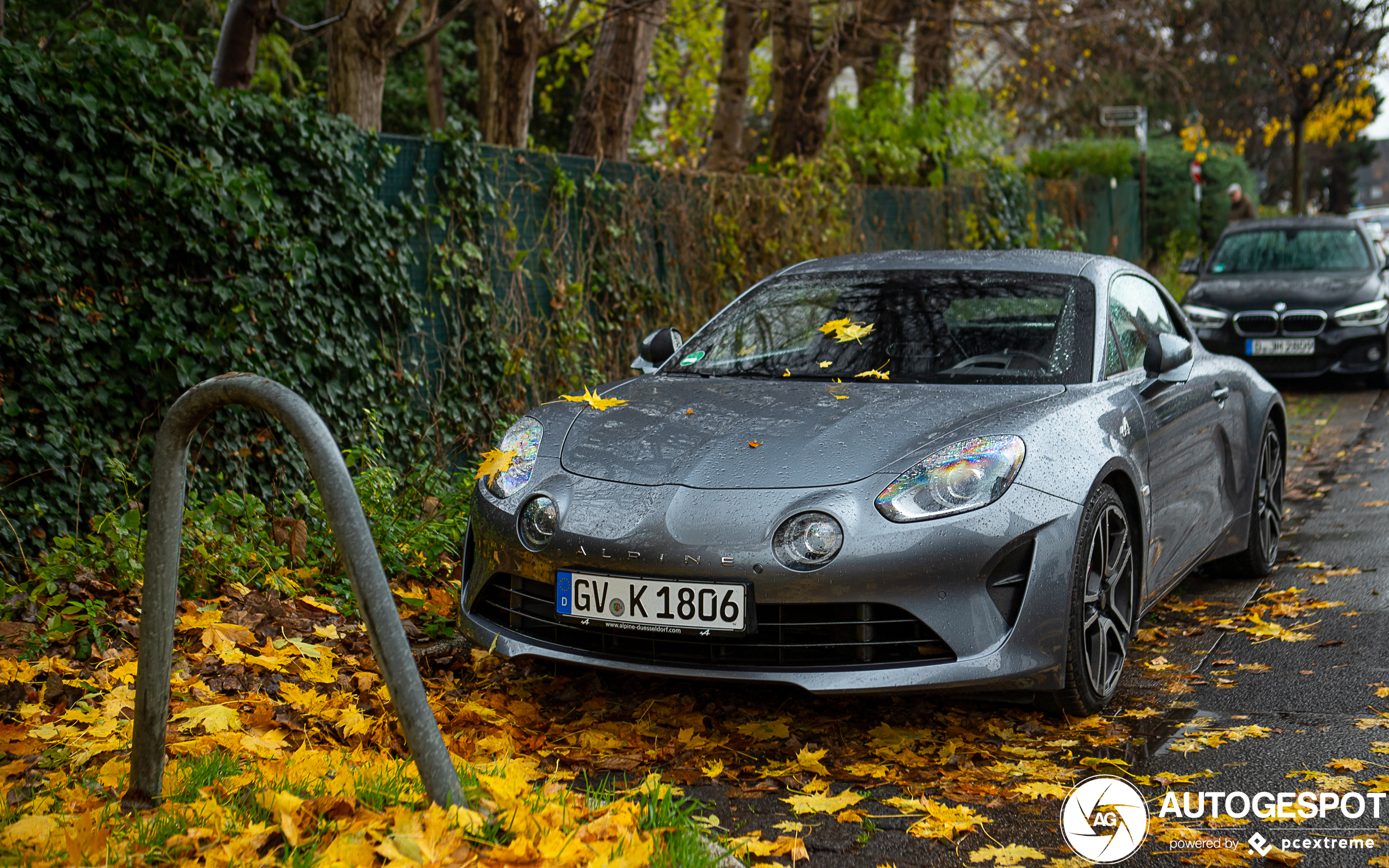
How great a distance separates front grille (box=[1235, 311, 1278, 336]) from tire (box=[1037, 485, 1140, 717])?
865 cm

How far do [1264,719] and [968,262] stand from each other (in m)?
2.08

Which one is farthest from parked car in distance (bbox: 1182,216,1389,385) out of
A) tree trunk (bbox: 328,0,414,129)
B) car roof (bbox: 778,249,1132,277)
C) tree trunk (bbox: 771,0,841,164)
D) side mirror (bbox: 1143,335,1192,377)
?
tree trunk (bbox: 328,0,414,129)

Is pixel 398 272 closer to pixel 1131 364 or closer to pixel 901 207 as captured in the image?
pixel 1131 364

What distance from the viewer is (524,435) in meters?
4.19

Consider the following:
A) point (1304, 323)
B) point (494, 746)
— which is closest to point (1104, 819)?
point (494, 746)

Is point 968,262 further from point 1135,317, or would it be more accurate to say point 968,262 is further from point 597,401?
point 597,401

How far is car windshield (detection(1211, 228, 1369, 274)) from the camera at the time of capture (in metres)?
12.8

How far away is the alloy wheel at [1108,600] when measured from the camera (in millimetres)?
3812

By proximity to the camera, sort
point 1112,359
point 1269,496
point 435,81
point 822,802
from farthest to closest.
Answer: point 435,81 → point 1269,496 → point 1112,359 → point 822,802

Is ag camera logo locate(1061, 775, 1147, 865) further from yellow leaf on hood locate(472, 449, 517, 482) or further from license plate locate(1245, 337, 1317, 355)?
license plate locate(1245, 337, 1317, 355)

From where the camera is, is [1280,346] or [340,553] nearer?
[340,553]

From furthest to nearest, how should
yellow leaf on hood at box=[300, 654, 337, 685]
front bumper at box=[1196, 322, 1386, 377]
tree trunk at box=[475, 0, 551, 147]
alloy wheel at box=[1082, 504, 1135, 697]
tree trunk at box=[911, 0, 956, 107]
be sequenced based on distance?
tree trunk at box=[911, 0, 956, 107], front bumper at box=[1196, 322, 1386, 377], tree trunk at box=[475, 0, 551, 147], yellow leaf on hood at box=[300, 654, 337, 685], alloy wheel at box=[1082, 504, 1135, 697]

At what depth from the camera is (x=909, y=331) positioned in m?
4.71

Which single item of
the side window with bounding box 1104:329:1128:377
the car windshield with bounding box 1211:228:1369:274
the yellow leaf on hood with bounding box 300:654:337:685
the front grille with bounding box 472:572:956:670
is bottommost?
the yellow leaf on hood with bounding box 300:654:337:685
